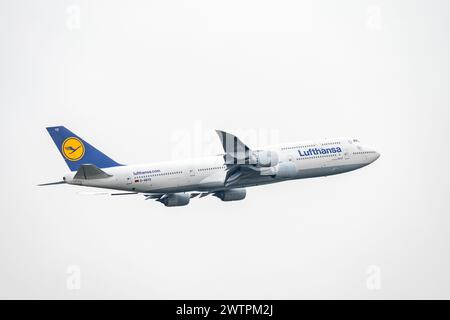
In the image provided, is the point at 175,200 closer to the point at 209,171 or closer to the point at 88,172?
the point at 209,171

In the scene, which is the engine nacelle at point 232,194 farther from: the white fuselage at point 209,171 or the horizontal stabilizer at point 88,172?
the horizontal stabilizer at point 88,172

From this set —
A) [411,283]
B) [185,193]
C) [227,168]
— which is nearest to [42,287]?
[185,193]

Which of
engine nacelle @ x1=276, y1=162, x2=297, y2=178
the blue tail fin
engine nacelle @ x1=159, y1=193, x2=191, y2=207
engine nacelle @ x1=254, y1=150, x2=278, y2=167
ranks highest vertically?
the blue tail fin

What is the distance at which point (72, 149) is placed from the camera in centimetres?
9344

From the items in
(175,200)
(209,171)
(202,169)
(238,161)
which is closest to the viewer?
(238,161)

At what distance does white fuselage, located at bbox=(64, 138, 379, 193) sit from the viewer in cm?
9331

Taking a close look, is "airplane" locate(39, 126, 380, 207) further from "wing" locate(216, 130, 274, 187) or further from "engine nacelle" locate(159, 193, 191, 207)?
"engine nacelle" locate(159, 193, 191, 207)

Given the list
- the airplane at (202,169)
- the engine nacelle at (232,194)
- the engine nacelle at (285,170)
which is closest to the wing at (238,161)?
the airplane at (202,169)

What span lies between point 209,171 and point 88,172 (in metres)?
11.4

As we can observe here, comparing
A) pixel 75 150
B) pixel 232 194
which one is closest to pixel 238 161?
pixel 232 194

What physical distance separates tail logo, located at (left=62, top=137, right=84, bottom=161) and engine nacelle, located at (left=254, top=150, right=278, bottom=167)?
52.3 feet

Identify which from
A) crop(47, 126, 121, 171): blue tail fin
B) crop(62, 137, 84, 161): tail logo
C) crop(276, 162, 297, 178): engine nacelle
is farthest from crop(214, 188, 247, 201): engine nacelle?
crop(62, 137, 84, 161): tail logo

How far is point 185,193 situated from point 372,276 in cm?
2526

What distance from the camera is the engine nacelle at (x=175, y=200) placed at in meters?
99.9
